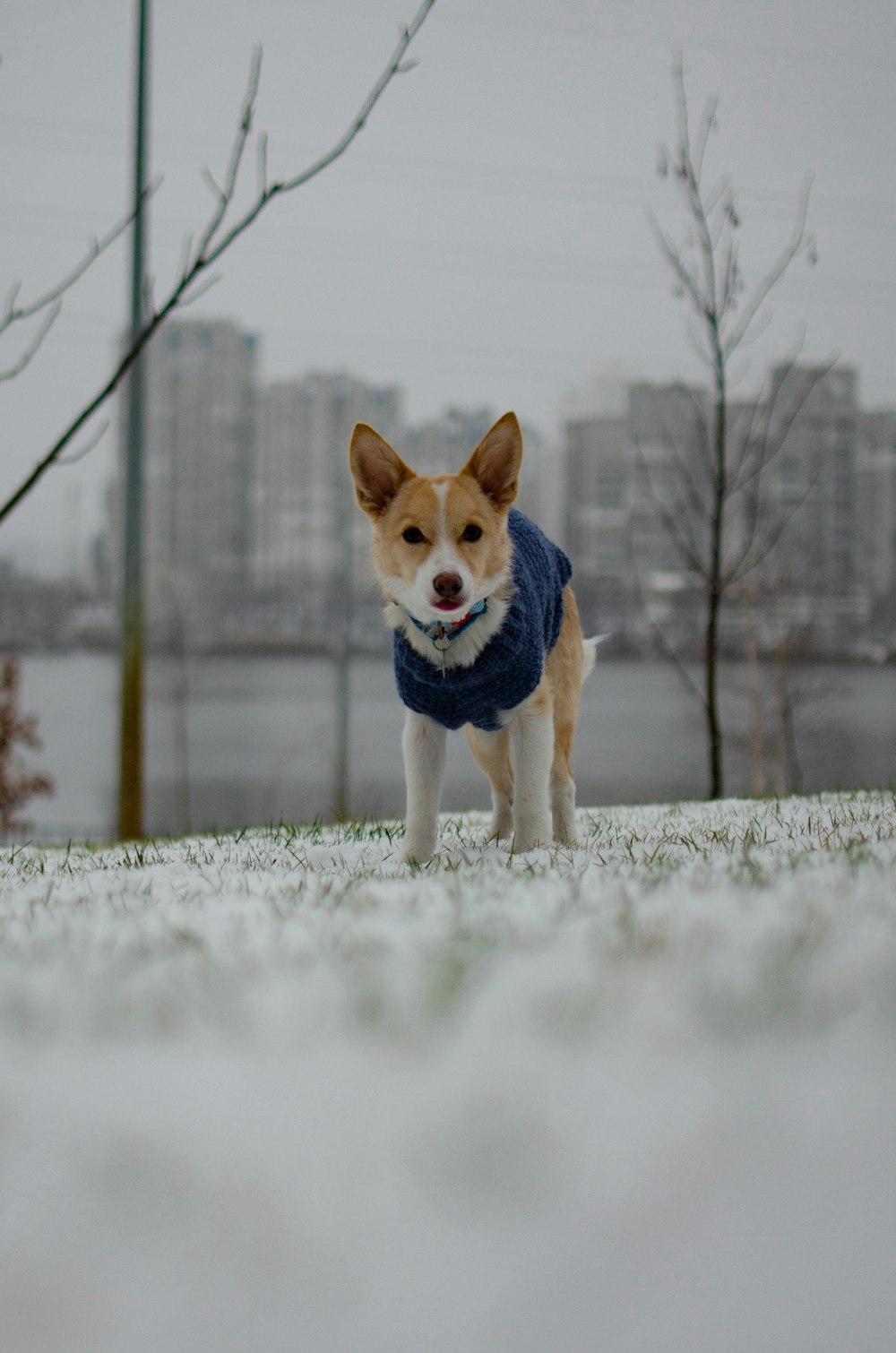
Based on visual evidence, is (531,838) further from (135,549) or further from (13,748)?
(13,748)

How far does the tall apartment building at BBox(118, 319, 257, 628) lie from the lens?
42.2 ft

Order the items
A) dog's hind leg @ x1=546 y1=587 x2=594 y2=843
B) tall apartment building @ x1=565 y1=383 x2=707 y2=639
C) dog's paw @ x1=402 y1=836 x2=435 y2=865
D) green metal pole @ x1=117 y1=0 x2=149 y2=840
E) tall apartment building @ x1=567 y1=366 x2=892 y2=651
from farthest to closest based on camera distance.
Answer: tall apartment building @ x1=565 y1=383 x2=707 y2=639, green metal pole @ x1=117 y1=0 x2=149 y2=840, tall apartment building @ x1=567 y1=366 x2=892 y2=651, dog's hind leg @ x1=546 y1=587 x2=594 y2=843, dog's paw @ x1=402 y1=836 x2=435 y2=865

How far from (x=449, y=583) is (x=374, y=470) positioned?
0.53 m

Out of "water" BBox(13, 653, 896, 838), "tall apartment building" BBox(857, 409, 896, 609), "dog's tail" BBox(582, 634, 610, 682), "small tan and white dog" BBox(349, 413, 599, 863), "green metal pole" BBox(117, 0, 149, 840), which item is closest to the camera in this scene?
"small tan and white dog" BBox(349, 413, 599, 863)

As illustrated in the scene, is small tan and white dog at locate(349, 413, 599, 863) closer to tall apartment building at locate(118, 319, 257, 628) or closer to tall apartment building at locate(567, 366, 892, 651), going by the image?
tall apartment building at locate(567, 366, 892, 651)

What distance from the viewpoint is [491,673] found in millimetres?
3064

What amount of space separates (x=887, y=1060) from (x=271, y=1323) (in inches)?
32.9

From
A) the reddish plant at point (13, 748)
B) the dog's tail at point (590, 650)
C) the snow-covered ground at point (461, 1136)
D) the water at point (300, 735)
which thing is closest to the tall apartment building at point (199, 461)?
the water at point (300, 735)

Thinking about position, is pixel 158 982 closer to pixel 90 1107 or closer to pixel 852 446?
pixel 90 1107

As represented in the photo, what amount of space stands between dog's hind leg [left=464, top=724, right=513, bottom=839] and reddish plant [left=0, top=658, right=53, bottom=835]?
949 centimetres

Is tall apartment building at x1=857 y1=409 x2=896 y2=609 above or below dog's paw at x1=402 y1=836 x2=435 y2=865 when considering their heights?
above

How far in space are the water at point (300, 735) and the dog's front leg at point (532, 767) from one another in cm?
762

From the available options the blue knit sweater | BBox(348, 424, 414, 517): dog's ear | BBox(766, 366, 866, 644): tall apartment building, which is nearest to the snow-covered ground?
the blue knit sweater

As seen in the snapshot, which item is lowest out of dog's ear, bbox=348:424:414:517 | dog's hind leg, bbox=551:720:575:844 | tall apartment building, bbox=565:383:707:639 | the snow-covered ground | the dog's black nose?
the snow-covered ground
